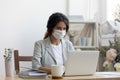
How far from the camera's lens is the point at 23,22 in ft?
11.6

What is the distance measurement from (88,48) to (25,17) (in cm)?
95

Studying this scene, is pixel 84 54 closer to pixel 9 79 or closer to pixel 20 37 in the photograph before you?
pixel 9 79

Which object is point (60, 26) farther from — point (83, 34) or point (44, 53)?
point (83, 34)

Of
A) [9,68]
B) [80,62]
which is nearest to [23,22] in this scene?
[9,68]

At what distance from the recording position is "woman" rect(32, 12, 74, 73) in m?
2.75

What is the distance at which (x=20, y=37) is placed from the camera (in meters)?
3.54

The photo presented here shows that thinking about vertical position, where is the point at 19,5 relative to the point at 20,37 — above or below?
above

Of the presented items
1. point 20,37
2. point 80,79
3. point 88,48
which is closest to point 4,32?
point 20,37

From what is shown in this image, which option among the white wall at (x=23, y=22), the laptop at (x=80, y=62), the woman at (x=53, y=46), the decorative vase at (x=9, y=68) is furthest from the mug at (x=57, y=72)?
the white wall at (x=23, y=22)

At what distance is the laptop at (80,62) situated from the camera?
2.06 m

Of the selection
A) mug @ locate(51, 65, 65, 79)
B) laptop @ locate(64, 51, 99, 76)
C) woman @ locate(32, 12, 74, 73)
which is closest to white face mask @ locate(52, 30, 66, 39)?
woman @ locate(32, 12, 74, 73)

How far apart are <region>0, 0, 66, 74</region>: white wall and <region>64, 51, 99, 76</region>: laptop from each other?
1553 millimetres

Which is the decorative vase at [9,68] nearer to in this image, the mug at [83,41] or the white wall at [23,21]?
the white wall at [23,21]

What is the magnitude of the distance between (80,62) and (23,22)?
5.38 ft
